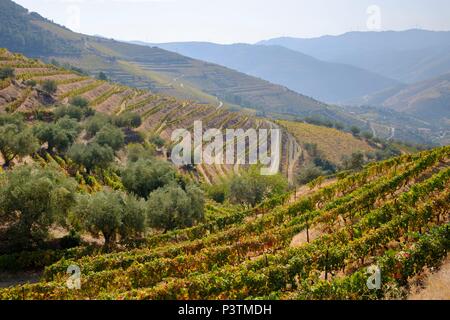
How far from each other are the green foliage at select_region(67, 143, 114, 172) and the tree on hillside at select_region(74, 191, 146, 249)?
2768cm

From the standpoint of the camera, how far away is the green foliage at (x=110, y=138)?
8832 centimetres

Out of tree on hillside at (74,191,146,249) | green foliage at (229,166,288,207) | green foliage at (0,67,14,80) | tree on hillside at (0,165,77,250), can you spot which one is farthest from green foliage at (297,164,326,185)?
green foliage at (0,67,14,80)

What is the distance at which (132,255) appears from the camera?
3688 centimetres

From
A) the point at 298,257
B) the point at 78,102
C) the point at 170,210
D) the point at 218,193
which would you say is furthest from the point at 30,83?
the point at 298,257

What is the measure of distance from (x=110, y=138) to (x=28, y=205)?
5268cm

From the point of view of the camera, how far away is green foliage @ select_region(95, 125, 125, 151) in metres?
88.3

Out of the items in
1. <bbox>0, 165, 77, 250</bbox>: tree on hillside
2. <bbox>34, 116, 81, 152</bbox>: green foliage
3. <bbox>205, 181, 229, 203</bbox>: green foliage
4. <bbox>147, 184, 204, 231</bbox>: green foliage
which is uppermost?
<bbox>34, 116, 81, 152</bbox>: green foliage

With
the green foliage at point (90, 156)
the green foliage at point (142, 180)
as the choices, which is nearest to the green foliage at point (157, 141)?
the green foliage at point (90, 156)

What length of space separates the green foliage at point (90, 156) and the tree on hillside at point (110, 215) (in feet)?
90.8

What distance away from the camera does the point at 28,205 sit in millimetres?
38688

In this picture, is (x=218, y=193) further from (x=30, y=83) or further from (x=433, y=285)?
(x=433, y=285)

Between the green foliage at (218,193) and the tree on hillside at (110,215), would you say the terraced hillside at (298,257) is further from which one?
the green foliage at (218,193)

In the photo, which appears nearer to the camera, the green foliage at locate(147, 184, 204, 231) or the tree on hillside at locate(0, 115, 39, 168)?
the green foliage at locate(147, 184, 204, 231)

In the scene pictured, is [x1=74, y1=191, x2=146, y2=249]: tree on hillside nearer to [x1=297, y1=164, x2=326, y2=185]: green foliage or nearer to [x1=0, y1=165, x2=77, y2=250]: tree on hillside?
[x1=0, y1=165, x2=77, y2=250]: tree on hillside
